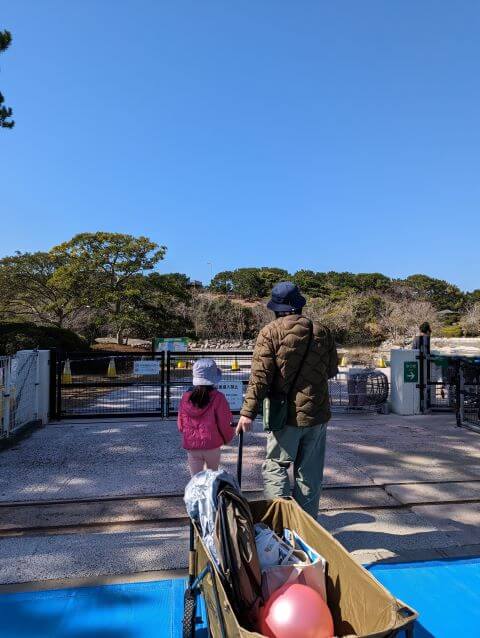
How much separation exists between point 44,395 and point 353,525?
233 inches

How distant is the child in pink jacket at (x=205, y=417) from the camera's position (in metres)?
3.50

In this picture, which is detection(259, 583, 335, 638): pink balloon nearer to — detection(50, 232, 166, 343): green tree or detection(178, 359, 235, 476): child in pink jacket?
detection(178, 359, 235, 476): child in pink jacket

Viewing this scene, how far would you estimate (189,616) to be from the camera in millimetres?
2275

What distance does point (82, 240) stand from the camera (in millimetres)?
21578

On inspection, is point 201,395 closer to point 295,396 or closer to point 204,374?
point 204,374

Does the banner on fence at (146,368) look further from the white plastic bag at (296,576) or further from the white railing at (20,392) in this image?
the white plastic bag at (296,576)

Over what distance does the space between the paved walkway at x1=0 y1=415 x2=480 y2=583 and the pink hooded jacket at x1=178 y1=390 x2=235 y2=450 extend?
0.77m

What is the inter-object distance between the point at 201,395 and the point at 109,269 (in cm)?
1954

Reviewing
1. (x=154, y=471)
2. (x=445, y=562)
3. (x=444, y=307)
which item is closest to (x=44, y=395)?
(x=154, y=471)

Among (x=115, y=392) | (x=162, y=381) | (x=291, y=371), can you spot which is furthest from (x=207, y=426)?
(x=115, y=392)

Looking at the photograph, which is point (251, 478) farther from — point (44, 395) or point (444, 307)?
point (444, 307)

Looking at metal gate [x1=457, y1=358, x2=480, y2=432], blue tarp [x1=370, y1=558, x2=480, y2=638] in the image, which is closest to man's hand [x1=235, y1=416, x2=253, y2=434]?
blue tarp [x1=370, y1=558, x2=480, y2=638]

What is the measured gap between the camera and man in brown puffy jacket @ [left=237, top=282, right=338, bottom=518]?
3.07 meters

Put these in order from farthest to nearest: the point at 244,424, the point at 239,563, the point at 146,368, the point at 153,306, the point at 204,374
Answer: the point at 153,306 → the point at 146,368 → the point at 204,374 → the point at 244,424 → the point at 239,563
